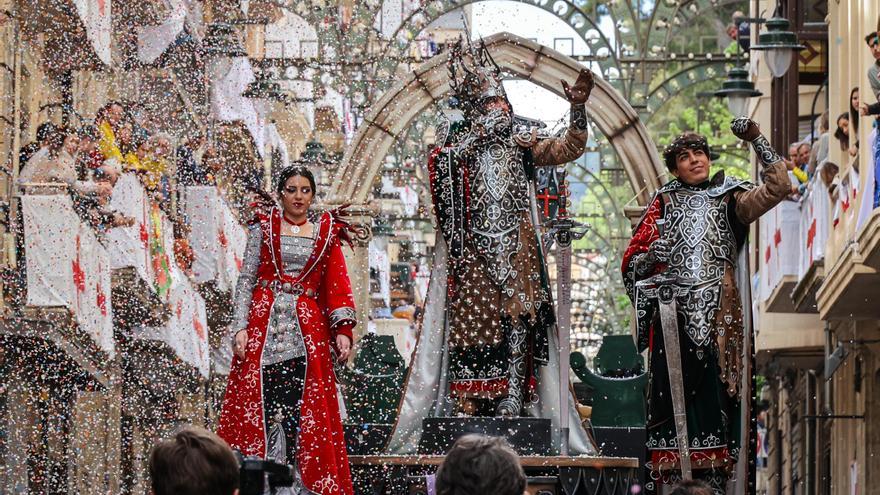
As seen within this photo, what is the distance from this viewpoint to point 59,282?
19.7 meters

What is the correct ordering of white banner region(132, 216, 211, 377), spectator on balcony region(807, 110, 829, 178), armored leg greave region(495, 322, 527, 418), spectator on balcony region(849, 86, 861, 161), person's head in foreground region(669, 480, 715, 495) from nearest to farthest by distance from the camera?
person's head in foreground region(669, 480, 715, 495), armored leg greave region(495, 322, 527, 418), spectator on balcony region(849, 86, 861, 161), spectator on balcony region(807, 110, 829, 178), white banner region(132, 216, 211, 377)

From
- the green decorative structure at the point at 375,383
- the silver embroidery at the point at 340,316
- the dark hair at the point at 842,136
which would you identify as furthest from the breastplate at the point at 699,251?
the dark hair at the point at 842,136

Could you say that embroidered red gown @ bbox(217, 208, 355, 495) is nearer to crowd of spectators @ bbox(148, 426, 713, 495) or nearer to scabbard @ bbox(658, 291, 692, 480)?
scabbard @ bbox(658, 291, 692, 480)

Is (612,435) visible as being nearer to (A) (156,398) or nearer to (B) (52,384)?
(B) (52,384)

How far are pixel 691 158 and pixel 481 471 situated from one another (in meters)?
4.58

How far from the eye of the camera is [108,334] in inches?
852

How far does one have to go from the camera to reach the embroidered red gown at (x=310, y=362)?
10.3 m

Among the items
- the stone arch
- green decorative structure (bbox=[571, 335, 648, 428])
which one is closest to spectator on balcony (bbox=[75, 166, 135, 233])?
the stone arch

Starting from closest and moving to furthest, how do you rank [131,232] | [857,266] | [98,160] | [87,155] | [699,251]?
[699,251], [857,266], [87,155], [98,160], [131,232]

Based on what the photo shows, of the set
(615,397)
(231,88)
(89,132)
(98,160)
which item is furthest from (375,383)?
(231,88)

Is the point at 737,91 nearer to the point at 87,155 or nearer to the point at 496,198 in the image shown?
the point at 87,155

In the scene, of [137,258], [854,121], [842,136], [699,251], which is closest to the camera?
[699,251]

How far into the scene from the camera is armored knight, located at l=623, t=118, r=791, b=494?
33.8 feet

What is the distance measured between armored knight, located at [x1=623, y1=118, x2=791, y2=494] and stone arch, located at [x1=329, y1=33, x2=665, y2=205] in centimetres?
605
